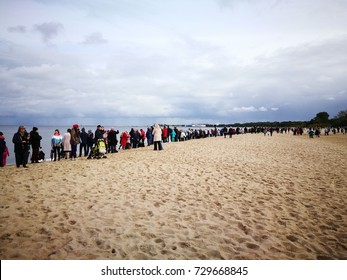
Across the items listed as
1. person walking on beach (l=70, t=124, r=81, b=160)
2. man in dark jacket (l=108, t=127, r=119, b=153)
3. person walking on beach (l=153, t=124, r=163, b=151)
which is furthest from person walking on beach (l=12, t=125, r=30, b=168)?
person walking on beach (l=153, t=124, r=163, b=151)

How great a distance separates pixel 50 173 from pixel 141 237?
21.9 feet

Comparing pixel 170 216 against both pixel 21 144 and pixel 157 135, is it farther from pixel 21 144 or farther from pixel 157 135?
pixel 157 135

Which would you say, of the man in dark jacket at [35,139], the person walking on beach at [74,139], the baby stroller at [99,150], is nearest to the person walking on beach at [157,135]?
the baby stroller at [99,150]

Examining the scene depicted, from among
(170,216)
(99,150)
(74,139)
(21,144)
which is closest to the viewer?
(170,216)

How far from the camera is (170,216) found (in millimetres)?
5344

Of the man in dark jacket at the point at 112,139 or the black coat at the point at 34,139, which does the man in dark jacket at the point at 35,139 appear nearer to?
the black coat at the point at 34,139

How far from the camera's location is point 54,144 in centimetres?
1284

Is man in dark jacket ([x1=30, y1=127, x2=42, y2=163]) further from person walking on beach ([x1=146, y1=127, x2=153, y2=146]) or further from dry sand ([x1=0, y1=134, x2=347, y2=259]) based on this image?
person walking on beach ([x1=146, y1=127, x2=153, y2=146])

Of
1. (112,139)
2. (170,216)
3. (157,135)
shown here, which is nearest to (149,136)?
(157,135)

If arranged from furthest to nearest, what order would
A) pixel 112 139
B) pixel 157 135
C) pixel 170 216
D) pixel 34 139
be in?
pixel 157 135, pixel 112 139, pixel 34 139, pixel 170 216

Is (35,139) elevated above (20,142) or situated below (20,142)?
above

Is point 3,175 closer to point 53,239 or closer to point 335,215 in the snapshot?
point 53,239

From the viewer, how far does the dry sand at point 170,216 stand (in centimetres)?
400

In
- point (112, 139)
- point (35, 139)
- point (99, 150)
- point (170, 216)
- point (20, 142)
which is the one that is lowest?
point (170, 216)
